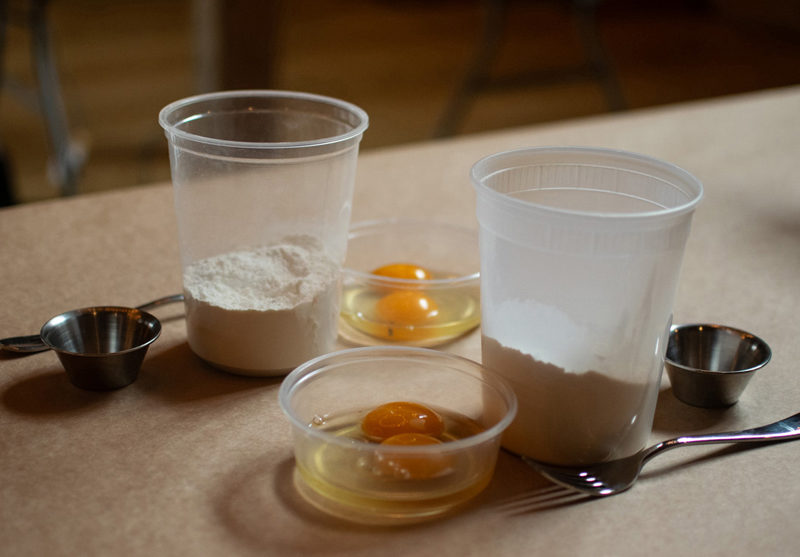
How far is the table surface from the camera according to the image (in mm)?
677

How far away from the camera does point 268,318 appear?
33.7 inches

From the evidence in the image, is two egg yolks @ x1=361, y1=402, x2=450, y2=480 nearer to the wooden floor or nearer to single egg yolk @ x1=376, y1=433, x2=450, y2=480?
single egg yolk @ x1=376, y1=433, x2=450, y2=480

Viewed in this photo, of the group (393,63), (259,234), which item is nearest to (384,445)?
(259,234)

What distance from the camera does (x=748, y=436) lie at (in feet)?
2.63

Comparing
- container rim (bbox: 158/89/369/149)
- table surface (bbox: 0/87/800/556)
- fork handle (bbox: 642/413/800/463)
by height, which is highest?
container rim (bbox: 158/89/369/149)

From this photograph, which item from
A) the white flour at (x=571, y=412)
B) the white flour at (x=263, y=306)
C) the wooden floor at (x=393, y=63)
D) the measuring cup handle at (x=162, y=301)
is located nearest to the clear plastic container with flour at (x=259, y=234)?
the white flour at (x=263, y=306)

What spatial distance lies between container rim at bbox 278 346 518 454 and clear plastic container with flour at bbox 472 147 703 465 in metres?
0.01

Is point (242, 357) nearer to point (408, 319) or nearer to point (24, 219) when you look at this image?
point (408, 319)

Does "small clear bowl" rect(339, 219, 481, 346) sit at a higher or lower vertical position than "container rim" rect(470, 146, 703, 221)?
lower

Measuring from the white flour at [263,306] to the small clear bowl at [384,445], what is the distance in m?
0.06

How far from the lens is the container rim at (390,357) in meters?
0.69

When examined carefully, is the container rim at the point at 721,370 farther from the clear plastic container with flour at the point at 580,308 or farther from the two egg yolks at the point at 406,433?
the two egg yolks at the point at 406,433

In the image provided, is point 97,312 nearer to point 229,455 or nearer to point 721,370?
point 229,455

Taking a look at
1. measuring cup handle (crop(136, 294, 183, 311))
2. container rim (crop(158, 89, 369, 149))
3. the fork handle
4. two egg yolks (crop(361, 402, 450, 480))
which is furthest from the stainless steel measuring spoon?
the fork handle
